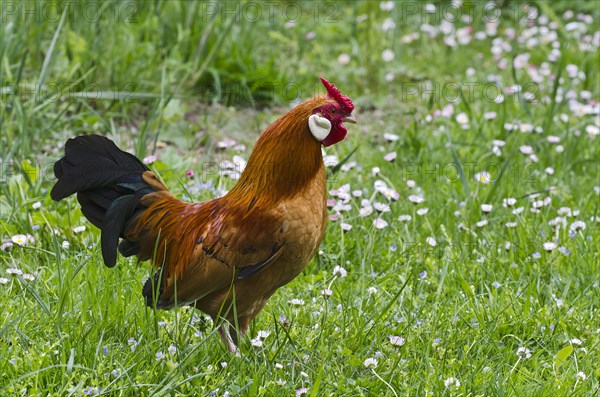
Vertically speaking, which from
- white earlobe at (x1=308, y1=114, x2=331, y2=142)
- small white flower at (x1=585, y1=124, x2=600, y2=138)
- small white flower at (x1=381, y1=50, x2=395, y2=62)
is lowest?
small white flower at (x1=585, y1=124, x2=600, y2=138)

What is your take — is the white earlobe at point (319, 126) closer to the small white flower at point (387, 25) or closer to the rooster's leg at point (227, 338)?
the rooster's leg at point (227, 338)

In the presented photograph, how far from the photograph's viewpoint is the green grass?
3344 millimetres

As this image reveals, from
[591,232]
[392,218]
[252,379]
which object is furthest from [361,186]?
[252,379]

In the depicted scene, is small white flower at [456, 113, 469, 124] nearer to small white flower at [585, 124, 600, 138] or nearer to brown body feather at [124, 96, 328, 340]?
small white flower at [585, 124, 600, 138]

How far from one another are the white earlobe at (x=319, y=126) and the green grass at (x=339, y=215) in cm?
67

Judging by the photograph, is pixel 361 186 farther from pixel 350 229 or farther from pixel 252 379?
pixel 252 379

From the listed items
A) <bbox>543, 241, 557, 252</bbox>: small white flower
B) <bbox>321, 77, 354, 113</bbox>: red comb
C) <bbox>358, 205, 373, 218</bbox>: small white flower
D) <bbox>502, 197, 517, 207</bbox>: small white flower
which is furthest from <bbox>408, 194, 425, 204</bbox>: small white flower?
<bbox>321, 77, 354, 113</bbox>: red comb

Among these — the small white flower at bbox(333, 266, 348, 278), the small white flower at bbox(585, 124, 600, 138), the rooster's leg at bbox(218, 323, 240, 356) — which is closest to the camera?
Answer: the rooster's leg at bbox(218, 323, 240, 356)

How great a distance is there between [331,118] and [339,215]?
1.27 metres

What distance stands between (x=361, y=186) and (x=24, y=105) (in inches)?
77.8

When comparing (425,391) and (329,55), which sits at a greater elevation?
(329,55)

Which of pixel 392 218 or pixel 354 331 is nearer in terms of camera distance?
pixel 354 331

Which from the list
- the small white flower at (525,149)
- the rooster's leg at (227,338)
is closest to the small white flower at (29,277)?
the rooster's leg at (227,338)

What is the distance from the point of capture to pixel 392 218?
4676 mm
